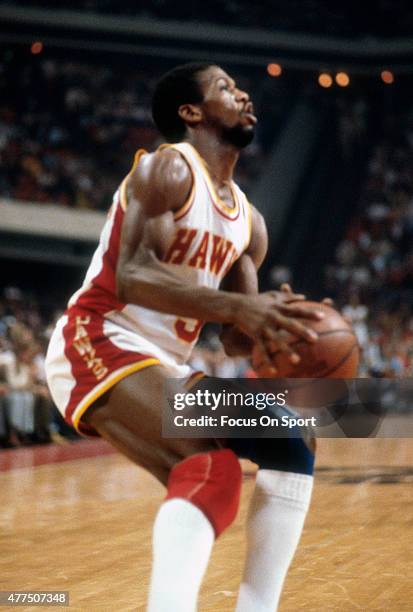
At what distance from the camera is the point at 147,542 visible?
503 cm

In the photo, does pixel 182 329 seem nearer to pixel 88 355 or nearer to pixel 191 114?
pixel 88 355

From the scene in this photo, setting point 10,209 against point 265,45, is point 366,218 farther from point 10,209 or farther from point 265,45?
point 10,209

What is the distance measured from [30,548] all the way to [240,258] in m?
2.47

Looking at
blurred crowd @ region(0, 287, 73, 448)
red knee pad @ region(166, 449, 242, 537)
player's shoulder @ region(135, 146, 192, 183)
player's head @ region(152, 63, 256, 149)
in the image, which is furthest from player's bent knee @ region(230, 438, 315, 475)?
blurred crowd @ region(0, 287, 73, 448)

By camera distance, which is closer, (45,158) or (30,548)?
(30,548)

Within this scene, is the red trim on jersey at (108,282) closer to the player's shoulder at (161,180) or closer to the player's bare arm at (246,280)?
the player's shoulder at (161,180)

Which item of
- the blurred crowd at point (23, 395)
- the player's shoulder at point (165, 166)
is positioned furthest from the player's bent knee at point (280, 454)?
the blurred crowd at point (23, 395)

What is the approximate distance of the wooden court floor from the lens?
3.77m

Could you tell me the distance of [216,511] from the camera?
7.88 feet

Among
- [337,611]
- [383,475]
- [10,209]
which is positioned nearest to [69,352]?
[337,611]

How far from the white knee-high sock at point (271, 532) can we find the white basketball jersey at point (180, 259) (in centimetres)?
49

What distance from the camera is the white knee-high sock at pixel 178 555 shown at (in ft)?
7.64

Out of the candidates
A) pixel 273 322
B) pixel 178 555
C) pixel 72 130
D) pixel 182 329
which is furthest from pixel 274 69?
pixel 178 555

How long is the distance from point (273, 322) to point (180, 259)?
52 cm
